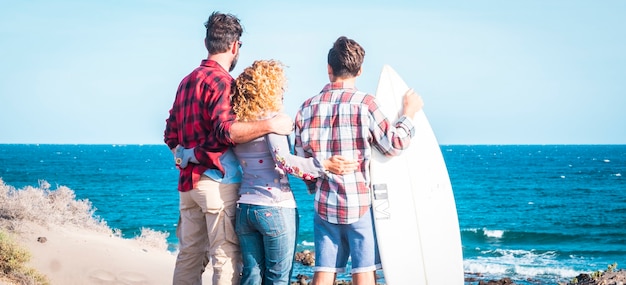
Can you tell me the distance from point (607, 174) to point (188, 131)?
5718 centimetres

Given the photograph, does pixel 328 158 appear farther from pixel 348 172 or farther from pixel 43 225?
pixel 43 225

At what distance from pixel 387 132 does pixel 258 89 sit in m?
0.76

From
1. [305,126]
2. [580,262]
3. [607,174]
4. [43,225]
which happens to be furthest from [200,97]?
[607,174]

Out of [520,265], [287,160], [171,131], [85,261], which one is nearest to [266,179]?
[287,160]

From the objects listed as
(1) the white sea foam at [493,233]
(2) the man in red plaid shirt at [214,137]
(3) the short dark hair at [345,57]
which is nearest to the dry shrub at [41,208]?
(2) the man in red plaid shirt at [214,137]

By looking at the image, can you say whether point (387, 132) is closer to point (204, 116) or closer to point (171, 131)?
point (204, 116)

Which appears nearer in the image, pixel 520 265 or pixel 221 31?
pixel 221 31

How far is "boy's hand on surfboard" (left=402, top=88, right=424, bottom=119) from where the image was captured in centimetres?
384

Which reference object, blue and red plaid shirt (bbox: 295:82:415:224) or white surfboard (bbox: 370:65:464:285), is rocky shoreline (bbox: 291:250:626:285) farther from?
blue and red plaid shirt (bbox: 295:82:415:224)

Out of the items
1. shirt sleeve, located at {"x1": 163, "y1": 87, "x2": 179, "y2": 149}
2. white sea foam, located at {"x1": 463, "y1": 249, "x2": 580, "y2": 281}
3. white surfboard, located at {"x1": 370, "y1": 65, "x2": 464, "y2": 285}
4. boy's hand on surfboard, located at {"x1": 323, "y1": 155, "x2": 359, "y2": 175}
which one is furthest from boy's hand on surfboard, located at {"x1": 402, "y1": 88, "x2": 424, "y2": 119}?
white sea foam, located at {"x1": 463, "y1": 249, "x2": 580, "y2": 281}

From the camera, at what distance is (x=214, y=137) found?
3.32 metres

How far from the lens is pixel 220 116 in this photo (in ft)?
10.7

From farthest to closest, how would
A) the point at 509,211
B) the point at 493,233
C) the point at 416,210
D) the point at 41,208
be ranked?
the point at 509,211 → the point at 493,233 → the point at 41,208 → the point at 416,210

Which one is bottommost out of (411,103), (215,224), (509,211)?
(215,224)
